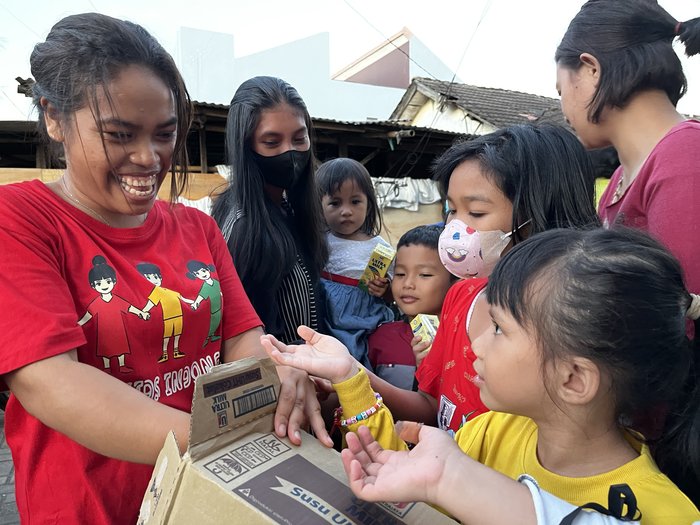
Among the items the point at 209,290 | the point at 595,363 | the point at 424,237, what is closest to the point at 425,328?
the point at 424,237

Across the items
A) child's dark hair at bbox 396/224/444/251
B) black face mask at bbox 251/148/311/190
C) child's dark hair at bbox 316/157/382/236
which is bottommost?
child's dark hair at bbox 396/224/444/251

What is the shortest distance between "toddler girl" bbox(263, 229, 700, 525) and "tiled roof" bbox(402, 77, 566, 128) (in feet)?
34.5

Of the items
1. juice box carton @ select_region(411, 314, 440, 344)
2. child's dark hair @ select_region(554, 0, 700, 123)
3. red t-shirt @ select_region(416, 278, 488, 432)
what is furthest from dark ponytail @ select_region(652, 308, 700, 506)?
juice box carton @ select_region(411, 314, 440, 344)

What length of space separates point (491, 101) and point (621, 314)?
13.9 m

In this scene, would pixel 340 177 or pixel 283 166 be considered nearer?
pixel 283 166

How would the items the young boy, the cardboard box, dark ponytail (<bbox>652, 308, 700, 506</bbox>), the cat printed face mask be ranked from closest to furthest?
the cardboard box
dark ponytail (<bbox>652, 308, 700, 506</bbox>)
the cat printed face mask
the young boy

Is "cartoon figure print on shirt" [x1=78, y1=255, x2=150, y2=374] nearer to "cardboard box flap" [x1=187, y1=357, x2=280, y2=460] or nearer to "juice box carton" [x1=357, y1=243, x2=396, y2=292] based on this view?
"cardboard box flap" [x1=187, y1=357, x2=280, y2=460]

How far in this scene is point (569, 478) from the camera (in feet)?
3.77

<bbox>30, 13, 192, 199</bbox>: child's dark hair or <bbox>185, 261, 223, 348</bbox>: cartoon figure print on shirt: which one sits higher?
<bbox>30, 13, 192, 199</bbox>: child's dark hair

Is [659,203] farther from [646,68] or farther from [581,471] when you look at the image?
[581,471]

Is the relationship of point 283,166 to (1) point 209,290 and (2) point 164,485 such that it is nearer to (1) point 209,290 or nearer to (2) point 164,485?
(1) point 209,290

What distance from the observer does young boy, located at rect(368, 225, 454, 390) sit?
2760mm

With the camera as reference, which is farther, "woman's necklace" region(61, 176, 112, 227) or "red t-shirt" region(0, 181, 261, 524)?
"woman's necklace" region(61, 176, 112, 227)

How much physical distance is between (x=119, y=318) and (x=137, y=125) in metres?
0.51
